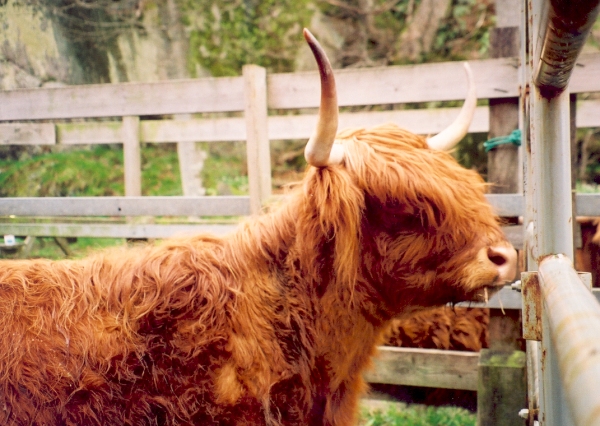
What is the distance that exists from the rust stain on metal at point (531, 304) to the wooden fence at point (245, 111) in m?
1.78

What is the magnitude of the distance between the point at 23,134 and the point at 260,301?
3.58 meters

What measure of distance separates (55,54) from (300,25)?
260 inches

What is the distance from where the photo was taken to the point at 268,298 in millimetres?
2143

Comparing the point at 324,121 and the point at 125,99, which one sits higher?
the point at 125,99

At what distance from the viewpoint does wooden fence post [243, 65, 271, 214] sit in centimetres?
352

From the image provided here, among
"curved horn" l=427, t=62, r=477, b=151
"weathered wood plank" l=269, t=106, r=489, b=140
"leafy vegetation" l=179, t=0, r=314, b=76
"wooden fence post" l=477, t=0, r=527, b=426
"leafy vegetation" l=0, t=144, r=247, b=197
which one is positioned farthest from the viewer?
"leafy vegetation" l=179, t=0, r=314, b=76

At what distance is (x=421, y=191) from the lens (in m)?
2.13

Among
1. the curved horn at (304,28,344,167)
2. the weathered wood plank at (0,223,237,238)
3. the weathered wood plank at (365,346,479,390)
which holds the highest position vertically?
the curved horn at (304,28,344,167)

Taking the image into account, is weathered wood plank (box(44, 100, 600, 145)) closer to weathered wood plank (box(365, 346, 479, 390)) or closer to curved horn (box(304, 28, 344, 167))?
weathered wood plank (box(365, 346, 479, 390))

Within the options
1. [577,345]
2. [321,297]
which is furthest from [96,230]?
[577,345]

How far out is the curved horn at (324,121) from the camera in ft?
5.84

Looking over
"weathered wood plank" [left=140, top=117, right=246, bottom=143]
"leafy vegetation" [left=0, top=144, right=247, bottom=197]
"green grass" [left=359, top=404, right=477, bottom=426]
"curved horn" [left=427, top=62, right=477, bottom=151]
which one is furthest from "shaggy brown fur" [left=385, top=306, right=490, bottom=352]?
"weathered wood plank" [left=140, top=117, right=246, bottom=143]

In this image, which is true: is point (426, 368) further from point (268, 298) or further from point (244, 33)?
point (244, 33)

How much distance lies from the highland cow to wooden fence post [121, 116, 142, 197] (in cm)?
206
